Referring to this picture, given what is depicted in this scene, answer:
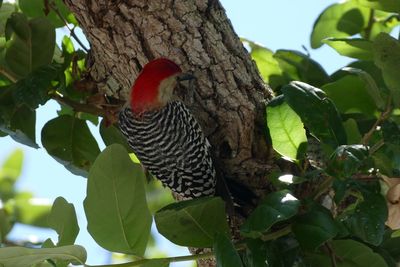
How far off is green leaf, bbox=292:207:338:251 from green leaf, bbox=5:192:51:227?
2.40 ft

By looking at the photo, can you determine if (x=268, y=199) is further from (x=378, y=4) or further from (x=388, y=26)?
(x=388, y=26)

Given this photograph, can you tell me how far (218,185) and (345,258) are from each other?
1.91ft

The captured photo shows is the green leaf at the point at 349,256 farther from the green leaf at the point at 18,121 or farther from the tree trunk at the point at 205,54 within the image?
the green leaf at the point at 18,121

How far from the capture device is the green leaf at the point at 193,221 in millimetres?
2736

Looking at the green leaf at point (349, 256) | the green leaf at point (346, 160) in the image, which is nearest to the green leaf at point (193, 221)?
the green leaf at point (349, 256)

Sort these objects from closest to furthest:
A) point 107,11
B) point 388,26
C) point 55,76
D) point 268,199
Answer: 1. point 268,199
2. point 107,11
3. point 55,76
4. point 388,26

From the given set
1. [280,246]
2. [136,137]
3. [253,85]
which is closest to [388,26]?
[253,85]

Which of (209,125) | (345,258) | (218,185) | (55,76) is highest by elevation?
(55,76)

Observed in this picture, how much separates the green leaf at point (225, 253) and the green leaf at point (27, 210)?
0.51 m

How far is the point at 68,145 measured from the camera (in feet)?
11.6

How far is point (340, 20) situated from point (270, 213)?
4.67 feet

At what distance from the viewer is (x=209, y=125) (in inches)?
126

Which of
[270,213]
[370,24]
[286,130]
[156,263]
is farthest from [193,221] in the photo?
[370,24]

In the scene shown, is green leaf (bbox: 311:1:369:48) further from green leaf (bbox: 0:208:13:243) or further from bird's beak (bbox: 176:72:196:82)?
green leaf (bbox: 0:208:13:243)
